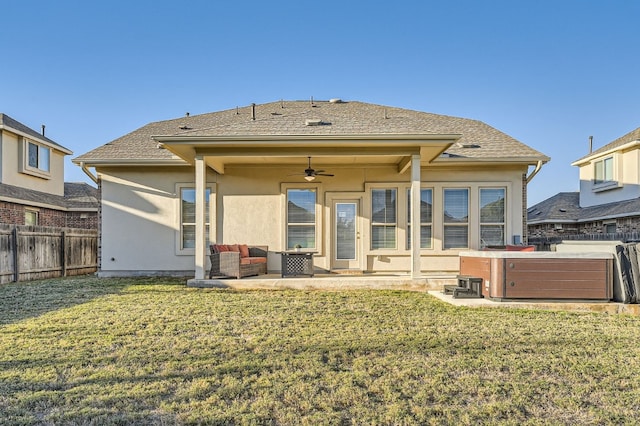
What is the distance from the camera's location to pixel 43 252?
10562mm

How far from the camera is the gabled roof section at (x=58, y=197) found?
14.7 metres

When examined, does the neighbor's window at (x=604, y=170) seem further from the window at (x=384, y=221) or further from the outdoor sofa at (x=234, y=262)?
the outdoor sofa at (x=234, y=262)

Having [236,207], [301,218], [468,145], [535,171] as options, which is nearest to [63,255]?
[236,207]

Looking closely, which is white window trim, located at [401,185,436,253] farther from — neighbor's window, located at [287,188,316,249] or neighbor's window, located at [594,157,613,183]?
neighbor's window, located at [594,157,613,183]

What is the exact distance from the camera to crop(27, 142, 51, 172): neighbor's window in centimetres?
1708

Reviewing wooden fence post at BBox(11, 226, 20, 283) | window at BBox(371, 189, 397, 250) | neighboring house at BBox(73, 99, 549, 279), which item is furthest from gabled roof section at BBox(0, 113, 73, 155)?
window at BBox(371, 189, 397, 250)

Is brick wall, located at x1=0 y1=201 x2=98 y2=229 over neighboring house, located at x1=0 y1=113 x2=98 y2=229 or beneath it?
beneath

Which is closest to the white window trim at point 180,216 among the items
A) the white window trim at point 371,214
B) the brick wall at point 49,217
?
the white window trim at point 371,214

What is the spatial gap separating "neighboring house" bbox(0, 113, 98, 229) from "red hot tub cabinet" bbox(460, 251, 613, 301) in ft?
50.7

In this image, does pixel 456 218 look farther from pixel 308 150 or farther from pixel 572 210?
pixel 572 210

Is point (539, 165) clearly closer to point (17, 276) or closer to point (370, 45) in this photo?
point (370, 45)

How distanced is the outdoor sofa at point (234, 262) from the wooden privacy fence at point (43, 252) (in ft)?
15.2

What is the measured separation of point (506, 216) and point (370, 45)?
795 centimetres

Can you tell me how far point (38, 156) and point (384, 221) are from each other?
15576mm
